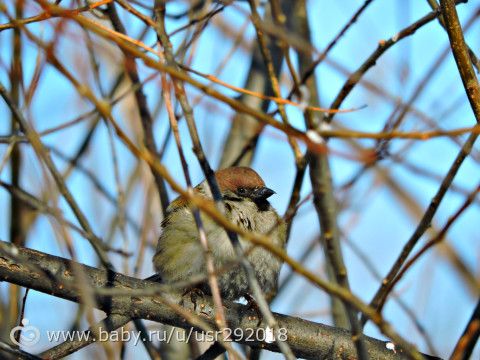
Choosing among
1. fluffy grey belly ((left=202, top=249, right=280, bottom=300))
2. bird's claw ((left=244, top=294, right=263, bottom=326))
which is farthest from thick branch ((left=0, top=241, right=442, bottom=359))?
fluffy grey belly ((left=202, top=249, right=280, bottom=300))

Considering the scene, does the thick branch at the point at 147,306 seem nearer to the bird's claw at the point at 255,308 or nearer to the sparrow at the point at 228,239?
the bird's claw at the point at 255,308

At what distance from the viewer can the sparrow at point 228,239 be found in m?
3.92

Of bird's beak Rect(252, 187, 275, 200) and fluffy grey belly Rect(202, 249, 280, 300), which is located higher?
bird's beak Rect(252, 187, 275, 200)

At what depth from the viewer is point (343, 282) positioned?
2088 mm

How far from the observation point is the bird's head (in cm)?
444

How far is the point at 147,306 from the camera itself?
3.19 metres

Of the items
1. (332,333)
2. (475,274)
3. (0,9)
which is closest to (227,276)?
(332,333)

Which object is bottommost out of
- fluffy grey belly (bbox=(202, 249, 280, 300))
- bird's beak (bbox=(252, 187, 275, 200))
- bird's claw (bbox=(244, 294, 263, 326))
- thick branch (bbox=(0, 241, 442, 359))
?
thick branch (bbox=(0, 241, 442, 359))

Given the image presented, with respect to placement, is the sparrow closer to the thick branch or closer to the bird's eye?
the bird's eye

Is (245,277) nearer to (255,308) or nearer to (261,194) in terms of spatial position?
(255,308)

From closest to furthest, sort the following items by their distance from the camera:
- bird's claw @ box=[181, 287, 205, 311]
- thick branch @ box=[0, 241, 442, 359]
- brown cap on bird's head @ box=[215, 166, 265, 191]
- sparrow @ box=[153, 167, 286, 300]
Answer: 1. thick branch @ box=[0, 241, 442, 359]
2. bird's claw @ box=[181, 287, 205, 311]
3. sparrow @ box=[153, 167, 286, 300]
4. brown cap on bird's head @ box=[215, 166, 265, 191]

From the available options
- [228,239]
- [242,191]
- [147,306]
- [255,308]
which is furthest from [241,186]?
[147,306]

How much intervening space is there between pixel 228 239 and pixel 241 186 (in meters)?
0.64

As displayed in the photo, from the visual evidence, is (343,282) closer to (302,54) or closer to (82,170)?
(302,54)
